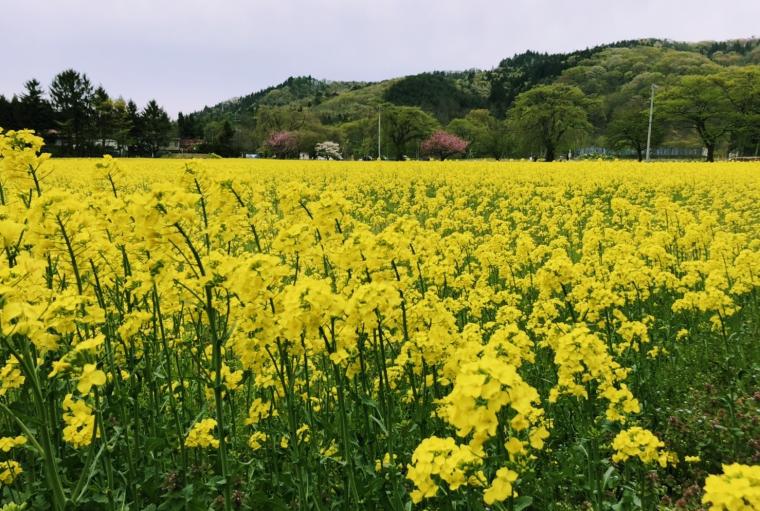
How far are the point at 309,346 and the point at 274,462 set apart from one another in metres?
0.92

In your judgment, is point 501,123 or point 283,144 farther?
point 501,123

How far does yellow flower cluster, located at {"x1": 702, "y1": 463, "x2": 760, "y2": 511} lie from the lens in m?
1.55

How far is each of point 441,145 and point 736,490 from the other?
8041cm

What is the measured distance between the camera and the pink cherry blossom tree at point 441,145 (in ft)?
260

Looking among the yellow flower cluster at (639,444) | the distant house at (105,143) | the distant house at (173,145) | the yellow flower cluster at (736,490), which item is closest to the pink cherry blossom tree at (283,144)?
the distant house at (173,145)

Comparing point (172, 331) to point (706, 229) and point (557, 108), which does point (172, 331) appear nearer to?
point (706, 229)

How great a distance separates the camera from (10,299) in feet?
7.63

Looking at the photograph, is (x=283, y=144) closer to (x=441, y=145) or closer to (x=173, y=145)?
(x=173, y=145)

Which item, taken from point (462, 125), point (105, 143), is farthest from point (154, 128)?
point (462, 125)

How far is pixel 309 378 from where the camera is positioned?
4145 millimetres

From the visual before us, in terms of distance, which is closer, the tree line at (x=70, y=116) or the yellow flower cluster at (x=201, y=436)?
the yellow flower cluster at (x=201, y=436)

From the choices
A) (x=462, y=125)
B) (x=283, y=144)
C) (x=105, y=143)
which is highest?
(x=462, y=125)

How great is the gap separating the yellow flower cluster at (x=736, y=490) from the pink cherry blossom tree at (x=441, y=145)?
78968 mm

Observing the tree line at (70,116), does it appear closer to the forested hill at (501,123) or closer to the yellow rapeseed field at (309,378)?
the forested hill at (501,123)
